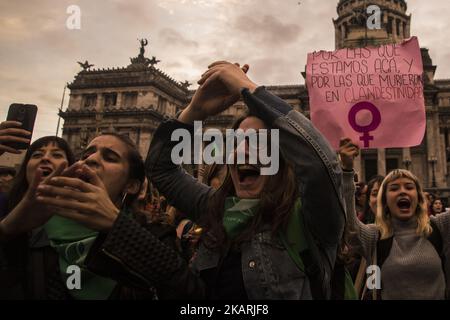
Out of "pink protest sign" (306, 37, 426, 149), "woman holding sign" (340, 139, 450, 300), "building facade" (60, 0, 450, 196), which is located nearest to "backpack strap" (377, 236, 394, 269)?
"woman holding sign" (340, 139, 450, 300)

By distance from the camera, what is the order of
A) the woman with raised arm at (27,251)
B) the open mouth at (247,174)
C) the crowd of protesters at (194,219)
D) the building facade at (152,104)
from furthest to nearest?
the building facade at (152,104)
the open mouth at (247,174)
the woman with raised arm at (27,251)
the crowd of protesters at (194,219)

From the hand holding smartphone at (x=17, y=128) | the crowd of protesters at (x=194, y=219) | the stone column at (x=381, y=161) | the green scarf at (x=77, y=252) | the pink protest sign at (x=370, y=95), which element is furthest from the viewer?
the stone column at (x=381, y=161)

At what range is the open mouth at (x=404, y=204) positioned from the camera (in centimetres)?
447

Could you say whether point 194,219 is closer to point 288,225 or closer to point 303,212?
point 288,225

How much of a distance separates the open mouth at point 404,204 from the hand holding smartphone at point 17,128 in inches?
165

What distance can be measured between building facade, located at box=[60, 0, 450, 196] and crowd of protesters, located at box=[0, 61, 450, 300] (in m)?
40.0

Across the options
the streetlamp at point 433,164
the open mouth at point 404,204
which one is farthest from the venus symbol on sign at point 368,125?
the streetlamp at point 433,164

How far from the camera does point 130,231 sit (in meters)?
1.67

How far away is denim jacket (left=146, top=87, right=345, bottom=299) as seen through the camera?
1.87m

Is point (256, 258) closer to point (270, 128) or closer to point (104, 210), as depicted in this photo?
point (270, 128)

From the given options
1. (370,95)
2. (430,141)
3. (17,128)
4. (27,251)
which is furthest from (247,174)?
(430,141)

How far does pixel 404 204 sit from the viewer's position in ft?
14.8

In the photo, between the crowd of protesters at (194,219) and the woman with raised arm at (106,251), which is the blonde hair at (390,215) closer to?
the crowd of protesters at (194,219)

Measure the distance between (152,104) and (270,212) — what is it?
149 ft
